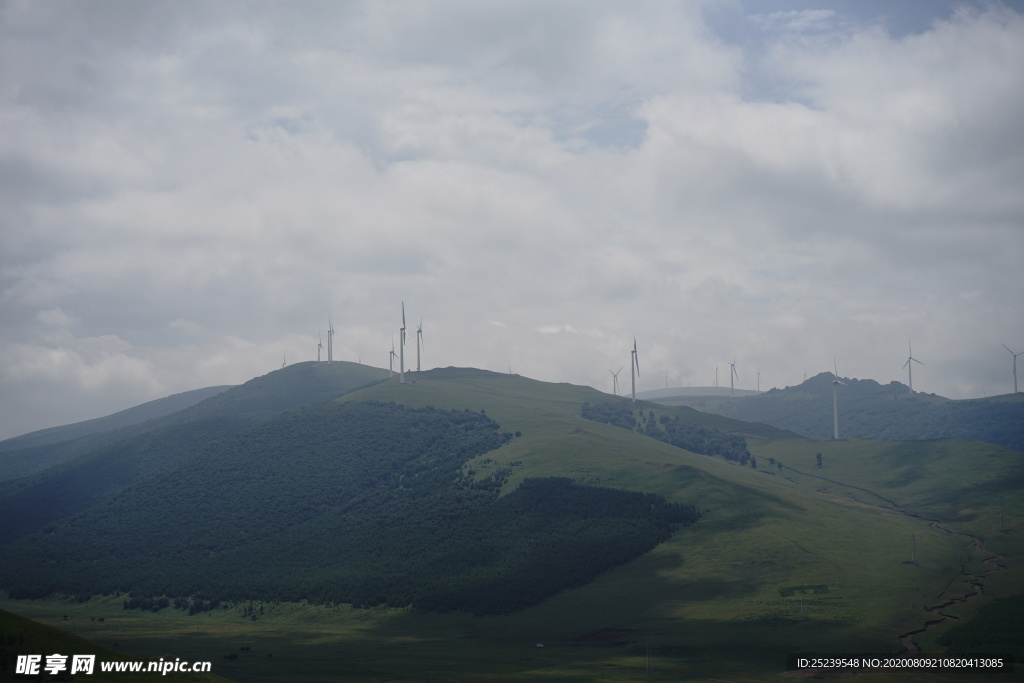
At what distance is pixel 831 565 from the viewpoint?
6747 inches

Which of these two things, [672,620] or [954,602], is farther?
[672,620]

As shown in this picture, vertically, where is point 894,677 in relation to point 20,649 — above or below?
below

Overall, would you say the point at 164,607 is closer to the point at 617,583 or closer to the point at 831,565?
the point at 617,583

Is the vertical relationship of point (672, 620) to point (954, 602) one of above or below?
below

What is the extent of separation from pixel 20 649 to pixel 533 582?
120002 mm

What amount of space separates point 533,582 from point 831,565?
58.8 m

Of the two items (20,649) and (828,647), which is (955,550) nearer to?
(828,647)

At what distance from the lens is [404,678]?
107250mm

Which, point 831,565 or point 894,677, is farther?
point 831,565

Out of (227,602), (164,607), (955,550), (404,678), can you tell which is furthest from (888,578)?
(164,607)

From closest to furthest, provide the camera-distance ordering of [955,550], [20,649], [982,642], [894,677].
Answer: [20,649] < [894,677] < [982,642] < [955,550]

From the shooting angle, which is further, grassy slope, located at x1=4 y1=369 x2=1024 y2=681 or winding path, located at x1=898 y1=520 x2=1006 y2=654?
winding path, located at x1=898 y1=520 x2=1006 y2=654

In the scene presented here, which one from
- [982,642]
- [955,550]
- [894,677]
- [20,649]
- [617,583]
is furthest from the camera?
[955,550]

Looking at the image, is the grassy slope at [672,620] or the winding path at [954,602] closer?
the grassy slope at [672,620]
